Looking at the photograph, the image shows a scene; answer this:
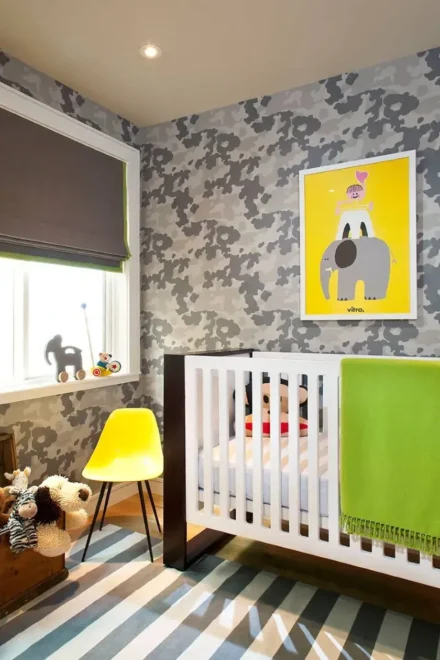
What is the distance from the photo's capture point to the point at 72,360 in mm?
2594

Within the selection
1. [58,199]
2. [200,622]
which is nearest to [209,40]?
[58,199]

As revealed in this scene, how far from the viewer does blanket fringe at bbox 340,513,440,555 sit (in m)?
1.50

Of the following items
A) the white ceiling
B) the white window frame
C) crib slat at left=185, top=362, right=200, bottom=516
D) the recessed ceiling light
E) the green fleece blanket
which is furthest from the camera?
the white window frame

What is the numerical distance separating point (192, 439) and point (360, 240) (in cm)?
127

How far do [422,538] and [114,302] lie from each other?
2.14m

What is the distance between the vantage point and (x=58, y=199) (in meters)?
2.47

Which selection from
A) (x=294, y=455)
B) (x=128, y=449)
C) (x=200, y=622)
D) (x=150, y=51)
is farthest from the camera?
(x=128, y=449)

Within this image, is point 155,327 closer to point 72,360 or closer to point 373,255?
point 72,360

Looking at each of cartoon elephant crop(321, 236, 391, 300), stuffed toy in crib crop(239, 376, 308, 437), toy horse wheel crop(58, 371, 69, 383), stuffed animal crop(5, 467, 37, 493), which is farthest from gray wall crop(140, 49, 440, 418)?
stuffed animal crop(5, 467, 37, 493)

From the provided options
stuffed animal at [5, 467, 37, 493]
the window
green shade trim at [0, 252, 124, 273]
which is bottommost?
stuffed animal at [5, 467, 37, 493]

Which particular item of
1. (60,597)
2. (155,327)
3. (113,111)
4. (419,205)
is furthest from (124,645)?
(113,111)

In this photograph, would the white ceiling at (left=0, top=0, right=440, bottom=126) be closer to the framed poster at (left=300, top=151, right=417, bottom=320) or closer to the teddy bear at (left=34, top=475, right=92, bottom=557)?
the framed poster at (left=300, top=151, right=417, bottom=320)

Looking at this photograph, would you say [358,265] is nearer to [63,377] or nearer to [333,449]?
[333,449]

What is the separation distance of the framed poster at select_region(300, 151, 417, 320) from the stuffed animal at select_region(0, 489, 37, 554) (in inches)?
61.2
